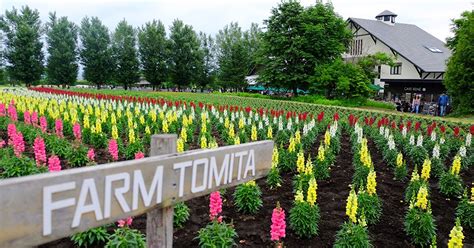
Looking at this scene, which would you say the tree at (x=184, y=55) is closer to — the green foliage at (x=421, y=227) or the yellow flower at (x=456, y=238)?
the green foliage at (x=421, y=227)

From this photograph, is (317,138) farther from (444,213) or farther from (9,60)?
(9,60)

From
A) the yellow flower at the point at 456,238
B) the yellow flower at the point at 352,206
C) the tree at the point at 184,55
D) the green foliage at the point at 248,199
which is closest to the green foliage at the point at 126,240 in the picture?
the green foliage at the point at 248,199

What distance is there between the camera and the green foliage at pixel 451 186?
21.8ft

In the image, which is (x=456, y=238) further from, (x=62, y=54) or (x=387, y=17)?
(x=62, y=54)

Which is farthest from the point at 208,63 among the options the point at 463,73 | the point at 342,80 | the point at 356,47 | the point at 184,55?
the point at 463,73

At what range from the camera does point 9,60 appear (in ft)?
151

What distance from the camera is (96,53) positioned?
48.7 meters

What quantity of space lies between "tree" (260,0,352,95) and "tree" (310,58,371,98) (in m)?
1.77

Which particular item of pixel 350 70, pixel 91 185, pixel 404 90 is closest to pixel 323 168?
pixel 91 185

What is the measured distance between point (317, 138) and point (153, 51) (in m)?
41.7

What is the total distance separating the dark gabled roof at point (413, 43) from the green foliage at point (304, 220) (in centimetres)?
3237

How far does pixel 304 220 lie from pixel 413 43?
3975 centimetres

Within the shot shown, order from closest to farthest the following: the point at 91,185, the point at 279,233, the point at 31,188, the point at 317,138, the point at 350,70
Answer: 1. the point at 31,188
2. the point at 91,185
3. the point at 279,233
4. the point at 317,138
5. the point at 350,70

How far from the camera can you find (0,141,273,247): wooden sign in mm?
1312
